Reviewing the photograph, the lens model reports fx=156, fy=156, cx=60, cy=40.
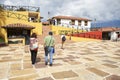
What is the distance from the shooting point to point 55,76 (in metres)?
5.86

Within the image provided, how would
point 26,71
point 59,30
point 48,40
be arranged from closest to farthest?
point 26,71
point 48,40
point 59,30

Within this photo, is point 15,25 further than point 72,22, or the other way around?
point 72,22

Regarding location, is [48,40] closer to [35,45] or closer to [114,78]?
[35,45]

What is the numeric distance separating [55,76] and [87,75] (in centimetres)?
125

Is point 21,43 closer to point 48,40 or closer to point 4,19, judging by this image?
point 4,19

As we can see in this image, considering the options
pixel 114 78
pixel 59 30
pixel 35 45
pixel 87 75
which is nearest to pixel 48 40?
pixel 35 45

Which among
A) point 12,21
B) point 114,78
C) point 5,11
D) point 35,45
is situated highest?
point 5,11

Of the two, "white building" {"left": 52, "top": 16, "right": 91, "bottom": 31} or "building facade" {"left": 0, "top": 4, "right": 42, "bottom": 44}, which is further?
"white building" {"left": 52, "top": 16, "right": 91, "bottom": 31}

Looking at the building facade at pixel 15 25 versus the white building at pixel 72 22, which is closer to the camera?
the building facade at pixel 15 25

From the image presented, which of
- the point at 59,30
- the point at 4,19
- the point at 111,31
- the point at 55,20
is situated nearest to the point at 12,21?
the point at 4,19

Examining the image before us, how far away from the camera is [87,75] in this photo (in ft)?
19.8

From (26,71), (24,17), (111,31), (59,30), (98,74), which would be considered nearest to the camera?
(98,74)

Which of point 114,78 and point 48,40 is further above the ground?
point 48,40

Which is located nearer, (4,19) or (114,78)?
(114,78)
